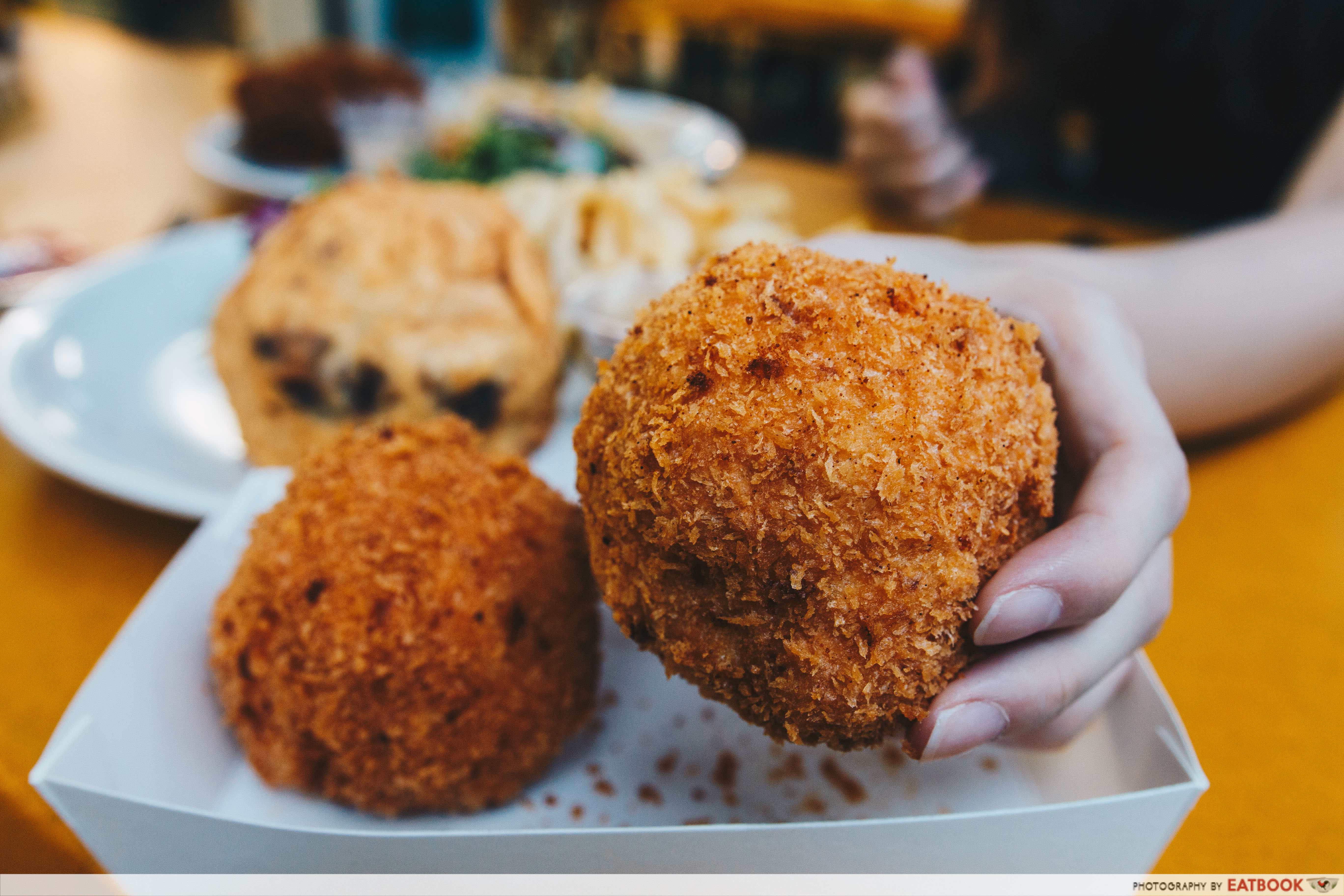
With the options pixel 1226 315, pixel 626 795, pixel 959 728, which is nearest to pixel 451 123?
pixel 1226 315

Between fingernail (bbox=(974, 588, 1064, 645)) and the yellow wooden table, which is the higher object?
fingernail (bbox=(974, 588, 1064, 645))

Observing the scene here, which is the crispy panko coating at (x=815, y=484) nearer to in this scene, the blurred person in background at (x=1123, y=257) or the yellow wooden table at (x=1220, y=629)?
the blurred person in background at (x=1123, y=257)

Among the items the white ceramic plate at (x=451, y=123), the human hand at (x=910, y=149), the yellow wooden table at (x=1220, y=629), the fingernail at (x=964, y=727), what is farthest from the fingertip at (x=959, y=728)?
the white ceramic plate at (x=451, y=123)

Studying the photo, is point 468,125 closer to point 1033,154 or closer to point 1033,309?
point 1033,154

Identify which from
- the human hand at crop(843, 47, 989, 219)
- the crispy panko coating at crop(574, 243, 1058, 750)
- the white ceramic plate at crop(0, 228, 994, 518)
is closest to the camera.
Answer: the crispy panko coating at crop(574, 243, 1058, 750)

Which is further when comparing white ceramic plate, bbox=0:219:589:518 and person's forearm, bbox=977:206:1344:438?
person's forearm, bbox=977:206:1344:438

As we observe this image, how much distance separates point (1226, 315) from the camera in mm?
1535

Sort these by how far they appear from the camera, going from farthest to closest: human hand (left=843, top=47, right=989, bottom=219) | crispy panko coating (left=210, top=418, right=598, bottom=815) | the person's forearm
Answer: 1. human hand (left=843, top=47, right=989, bottom=219)
2. the person's forearm
3. crispy panko coating (left=210, top=418, right=598, bottom=815)

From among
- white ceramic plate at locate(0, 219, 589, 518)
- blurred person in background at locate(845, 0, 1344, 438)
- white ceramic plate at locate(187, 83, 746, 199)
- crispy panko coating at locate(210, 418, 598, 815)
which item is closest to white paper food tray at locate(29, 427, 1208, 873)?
crispy panko coating at locate(210, 418, 598, 815)

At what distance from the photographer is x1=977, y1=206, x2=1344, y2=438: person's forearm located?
58.9 inches

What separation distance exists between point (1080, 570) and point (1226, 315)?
3.59 ft

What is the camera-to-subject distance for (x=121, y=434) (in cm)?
169

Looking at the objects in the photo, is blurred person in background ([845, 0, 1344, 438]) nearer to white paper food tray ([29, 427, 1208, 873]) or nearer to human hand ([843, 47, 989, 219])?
human hand ([843, 47, 989, 219])

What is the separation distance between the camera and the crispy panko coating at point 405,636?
0.96 meters
